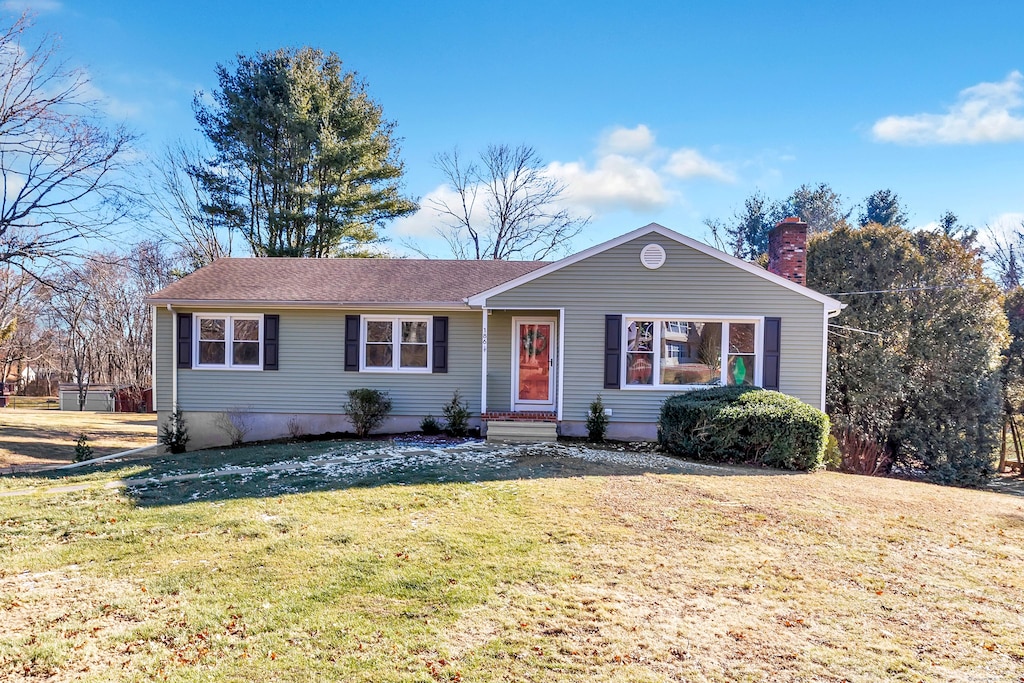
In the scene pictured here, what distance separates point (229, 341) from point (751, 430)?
35.5 feet

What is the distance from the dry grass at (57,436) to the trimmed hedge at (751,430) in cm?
1229

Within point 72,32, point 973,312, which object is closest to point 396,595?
point 973,312

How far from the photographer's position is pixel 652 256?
11.7 metres

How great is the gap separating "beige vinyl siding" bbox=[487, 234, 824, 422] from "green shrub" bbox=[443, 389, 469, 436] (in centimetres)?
209

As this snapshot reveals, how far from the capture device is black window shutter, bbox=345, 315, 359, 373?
12.8 m

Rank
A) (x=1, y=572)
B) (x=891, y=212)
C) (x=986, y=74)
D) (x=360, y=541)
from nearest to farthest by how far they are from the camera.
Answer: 1. (x=1, y=572)
2. (x=360, y=541)
3. (x=986, y=74)
4. (x=891, y=212)

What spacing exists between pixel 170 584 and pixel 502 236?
24.6 metres

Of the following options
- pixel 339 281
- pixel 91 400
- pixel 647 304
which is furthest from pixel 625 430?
pixel 91 400

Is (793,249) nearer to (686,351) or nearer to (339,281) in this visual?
(686,351)

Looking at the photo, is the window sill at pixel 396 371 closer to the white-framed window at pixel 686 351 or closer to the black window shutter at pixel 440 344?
the black window shutter at pixel 440 344

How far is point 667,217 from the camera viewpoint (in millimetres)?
27156

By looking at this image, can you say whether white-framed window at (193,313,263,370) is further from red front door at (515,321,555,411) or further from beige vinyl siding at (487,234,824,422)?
red front door at (515,321,555,411)

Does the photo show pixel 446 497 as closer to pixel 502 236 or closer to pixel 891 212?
pixel 502 236

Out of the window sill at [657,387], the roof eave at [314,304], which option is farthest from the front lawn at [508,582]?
the roof eave at [314,304]
